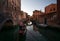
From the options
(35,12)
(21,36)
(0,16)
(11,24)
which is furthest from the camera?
(35,12)

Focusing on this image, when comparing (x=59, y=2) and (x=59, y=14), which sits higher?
(x=59, y=2)

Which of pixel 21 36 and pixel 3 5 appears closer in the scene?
pixel 21 36

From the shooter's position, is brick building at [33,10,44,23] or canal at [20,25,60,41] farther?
brick building at [33,10,44,23]

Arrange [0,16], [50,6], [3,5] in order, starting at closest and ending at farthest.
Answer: [0,16] < [3,5] < [50,6]

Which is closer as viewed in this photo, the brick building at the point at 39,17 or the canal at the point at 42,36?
the canal at the point at 42,36

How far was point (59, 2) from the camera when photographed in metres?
17.8

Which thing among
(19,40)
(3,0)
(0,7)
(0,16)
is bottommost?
(19,40)

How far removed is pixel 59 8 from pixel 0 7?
8.82 metres

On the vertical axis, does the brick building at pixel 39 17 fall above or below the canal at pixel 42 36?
above

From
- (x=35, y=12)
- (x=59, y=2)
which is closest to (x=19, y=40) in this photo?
(x=59, y=2)

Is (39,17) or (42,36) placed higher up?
(39,17)

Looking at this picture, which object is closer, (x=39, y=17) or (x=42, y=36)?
(x=42, y=36)

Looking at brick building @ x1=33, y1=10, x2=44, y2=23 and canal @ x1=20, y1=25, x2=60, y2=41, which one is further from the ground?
brick building @ x1=33, y1=10, x2=44, y2=23

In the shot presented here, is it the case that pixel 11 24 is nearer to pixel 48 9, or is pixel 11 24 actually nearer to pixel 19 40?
pixel 19 40
